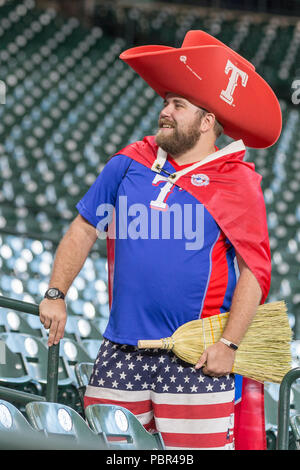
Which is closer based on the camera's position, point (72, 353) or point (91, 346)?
point (72, 353)

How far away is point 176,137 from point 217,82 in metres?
0.21

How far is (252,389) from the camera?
249cm

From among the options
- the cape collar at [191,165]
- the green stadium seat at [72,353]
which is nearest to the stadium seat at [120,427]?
the cape collar at [191,165]

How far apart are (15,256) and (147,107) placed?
6.59 meters

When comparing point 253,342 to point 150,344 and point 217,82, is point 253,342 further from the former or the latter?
point 217,82

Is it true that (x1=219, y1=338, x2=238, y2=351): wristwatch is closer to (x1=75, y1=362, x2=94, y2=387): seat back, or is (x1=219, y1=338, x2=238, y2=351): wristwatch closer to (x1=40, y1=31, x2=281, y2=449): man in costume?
(x1=40, y1=31, x2=281, y2=449): man in costume

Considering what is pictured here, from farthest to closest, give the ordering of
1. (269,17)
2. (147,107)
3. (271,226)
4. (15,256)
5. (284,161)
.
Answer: (269,17)
(147,107)
(284,161)
(271,226)
(15,256)

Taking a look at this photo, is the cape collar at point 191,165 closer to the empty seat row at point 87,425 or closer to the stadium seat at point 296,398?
the empty seat row at point 87,425

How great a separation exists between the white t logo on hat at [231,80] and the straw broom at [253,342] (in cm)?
66

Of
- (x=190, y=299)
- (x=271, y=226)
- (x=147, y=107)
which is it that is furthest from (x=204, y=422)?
(x=147, y=107)

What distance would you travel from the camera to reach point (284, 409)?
7.97 ft

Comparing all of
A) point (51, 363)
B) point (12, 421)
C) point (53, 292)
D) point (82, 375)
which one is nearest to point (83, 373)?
point (82, 375)

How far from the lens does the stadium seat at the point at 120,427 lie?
2.31m

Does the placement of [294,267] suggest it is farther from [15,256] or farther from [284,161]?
[284,161]
